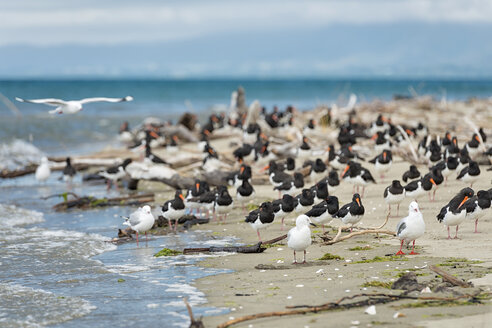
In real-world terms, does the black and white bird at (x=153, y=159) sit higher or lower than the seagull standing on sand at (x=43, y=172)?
higher

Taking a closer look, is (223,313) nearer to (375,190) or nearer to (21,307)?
(21,307)

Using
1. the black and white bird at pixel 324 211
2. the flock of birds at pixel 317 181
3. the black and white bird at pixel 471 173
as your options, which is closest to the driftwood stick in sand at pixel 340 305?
the flock of birds at pixel 317 181

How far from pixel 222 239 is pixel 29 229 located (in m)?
4.65

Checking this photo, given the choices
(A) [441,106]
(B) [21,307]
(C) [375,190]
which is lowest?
(B) [21,307]

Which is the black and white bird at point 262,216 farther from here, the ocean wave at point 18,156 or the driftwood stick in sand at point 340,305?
the ocean wave at point 18,156

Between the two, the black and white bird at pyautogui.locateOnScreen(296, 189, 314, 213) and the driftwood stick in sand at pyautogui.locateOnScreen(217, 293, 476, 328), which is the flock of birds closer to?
the black and white bird at pyautogui.locateOnScreen(296, 189, 314, 213)

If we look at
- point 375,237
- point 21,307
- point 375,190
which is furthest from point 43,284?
point 375,190

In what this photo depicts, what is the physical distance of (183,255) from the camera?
1159cm

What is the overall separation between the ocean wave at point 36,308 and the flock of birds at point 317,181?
11.1 ft

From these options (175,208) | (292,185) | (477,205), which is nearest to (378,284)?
(477,205)

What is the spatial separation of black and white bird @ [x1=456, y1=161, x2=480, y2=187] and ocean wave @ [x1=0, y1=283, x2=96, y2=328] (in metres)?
9.83

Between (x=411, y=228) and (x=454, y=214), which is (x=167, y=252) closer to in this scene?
(x=411, y=228)

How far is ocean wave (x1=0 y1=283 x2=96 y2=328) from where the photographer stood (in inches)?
325

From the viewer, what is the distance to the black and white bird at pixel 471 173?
15.5m
